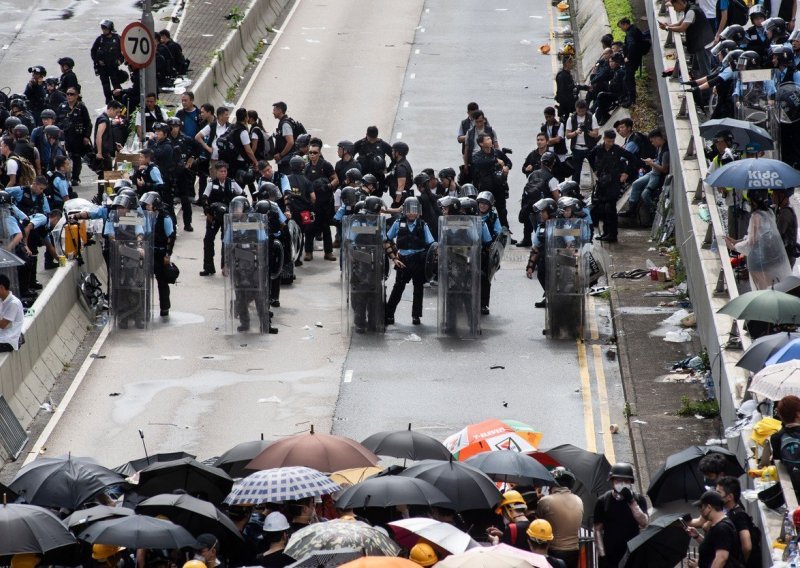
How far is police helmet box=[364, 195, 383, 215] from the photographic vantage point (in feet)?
78.1

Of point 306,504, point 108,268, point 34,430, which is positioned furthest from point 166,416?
point 306,504

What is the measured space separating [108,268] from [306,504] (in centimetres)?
1127

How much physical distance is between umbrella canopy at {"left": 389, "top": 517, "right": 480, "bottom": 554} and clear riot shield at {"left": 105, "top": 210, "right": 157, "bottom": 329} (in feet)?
38.3

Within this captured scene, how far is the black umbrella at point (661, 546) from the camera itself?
42.1ft

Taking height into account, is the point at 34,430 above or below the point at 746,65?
below

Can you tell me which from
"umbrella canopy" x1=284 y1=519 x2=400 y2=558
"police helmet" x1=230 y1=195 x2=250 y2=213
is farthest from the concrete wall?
"umbrella canopy" x1=284 y1=519 x2=400 y2=558

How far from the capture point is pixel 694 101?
2734 centimetres

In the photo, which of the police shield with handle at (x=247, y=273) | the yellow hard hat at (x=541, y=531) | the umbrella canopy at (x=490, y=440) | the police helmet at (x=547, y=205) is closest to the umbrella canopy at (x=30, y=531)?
the yellow hard hat at (x=541, y=531)

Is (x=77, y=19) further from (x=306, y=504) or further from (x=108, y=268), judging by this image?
(x=306, y=504)

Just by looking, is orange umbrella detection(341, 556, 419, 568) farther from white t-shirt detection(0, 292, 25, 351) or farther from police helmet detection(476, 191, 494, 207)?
police helmet detection(476, 191, 494, 207)

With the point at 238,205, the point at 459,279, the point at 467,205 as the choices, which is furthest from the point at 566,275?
the point at 238,205

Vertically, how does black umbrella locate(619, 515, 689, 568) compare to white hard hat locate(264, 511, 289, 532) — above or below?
below

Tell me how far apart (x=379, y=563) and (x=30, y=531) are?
308 cm

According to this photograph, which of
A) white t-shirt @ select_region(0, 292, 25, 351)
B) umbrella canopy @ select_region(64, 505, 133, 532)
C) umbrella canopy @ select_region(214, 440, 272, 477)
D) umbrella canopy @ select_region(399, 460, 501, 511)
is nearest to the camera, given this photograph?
umbrella canopy @ select_region(64, 505, 133, 532)
